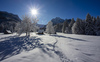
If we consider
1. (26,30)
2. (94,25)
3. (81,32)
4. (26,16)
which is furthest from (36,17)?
(94,25)

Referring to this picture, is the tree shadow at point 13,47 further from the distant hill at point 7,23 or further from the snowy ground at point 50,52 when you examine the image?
the distant hill at point 7,23

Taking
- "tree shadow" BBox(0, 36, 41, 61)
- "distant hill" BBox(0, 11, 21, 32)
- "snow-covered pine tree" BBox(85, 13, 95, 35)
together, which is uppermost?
"distant hill" BBox(0, 11, 21, 32)

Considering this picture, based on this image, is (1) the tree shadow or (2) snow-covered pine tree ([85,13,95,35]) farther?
(2) snow-covered pine tree ([85,13,95,35])

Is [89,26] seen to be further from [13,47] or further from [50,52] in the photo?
[13,47]

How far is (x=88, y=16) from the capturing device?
26.8 metres

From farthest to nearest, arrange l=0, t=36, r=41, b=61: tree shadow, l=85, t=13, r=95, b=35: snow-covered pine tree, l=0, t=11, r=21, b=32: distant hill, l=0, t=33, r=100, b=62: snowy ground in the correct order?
l=0, t=11, r=21, b=32: distant hill → l=85, t=13, r=95, b=35: snow-covered pine tree → l=0, t=36, r=41, b=61: tree shadow → l=0, t=33, r=100, b=62: snowy ground

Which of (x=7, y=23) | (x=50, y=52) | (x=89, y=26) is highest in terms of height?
(x=7, y=23)

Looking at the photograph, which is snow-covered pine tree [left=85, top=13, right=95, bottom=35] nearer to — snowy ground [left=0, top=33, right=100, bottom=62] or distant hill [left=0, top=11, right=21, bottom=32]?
snowy ground [left=0, top=33, right=100, bottom=62]

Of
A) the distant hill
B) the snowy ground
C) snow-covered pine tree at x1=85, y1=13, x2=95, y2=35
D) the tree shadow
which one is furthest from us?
the distant hill

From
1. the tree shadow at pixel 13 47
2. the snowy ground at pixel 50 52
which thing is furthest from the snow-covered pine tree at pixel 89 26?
the tree shadow at pixel 13 47

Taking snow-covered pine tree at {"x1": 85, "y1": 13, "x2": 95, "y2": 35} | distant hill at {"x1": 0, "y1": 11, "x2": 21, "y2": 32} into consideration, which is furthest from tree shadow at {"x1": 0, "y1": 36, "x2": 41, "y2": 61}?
distant hill at {"x1": 0, "y1": 11, "x2": 21, "y2": 32}

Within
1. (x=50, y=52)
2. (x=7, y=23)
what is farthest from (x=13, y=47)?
(x=7, y=23)

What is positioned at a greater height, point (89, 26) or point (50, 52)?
point (89, 26)

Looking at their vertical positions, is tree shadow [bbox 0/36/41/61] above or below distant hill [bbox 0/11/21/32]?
below
